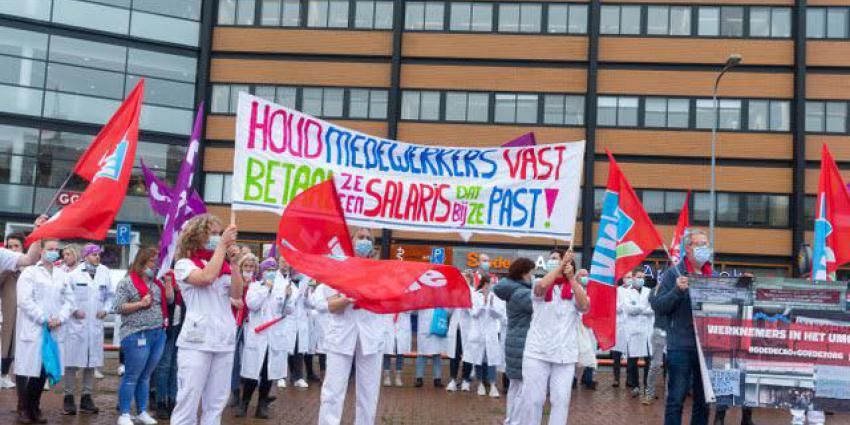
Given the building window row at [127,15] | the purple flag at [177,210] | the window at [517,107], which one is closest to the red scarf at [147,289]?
the purple flag at [177,210]

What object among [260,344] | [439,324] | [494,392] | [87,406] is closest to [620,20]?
[439,324]

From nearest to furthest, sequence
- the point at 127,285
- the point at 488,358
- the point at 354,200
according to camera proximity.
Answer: the point at 354,200 < the point at 127,285 < the point at 488,358

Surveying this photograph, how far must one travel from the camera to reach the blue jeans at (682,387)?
26.4 feet

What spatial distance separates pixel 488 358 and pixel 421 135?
76.0 feet

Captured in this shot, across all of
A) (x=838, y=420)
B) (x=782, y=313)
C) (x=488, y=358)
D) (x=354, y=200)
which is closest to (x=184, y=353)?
(x=354, y=200)

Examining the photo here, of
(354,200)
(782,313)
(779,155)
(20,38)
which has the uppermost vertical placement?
(20,38)

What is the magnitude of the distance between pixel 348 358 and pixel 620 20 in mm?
31930

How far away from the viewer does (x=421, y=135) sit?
3722cm

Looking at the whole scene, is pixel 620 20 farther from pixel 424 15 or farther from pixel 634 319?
pixel 634 319

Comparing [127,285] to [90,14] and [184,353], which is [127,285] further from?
[90,14]

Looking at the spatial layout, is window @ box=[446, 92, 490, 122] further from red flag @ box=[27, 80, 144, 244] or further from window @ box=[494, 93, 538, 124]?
red flag @ box=[27, 80, 144, 244]

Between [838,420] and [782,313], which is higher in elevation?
[782,313]

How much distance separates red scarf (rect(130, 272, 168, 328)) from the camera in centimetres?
971

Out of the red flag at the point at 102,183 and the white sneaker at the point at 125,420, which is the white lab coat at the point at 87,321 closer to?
the white sneaker at the point at 125,420
